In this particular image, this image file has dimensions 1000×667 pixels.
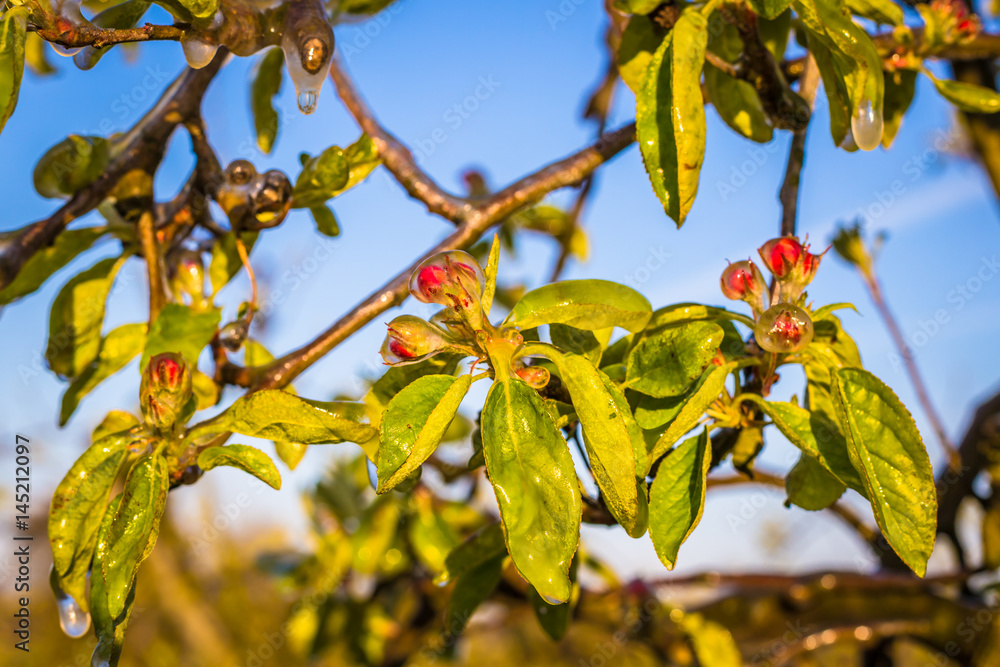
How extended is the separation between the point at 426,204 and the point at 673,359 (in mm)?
411

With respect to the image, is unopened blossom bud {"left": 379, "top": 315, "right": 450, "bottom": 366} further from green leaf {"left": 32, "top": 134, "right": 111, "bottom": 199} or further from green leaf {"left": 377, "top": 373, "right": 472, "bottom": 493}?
green leaf {"left": 32, "top": 134, "right": 111, "bottom": 199}

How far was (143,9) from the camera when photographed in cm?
61

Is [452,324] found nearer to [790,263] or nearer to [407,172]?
[790,263]

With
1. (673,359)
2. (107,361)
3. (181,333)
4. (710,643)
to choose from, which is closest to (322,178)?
(181,333)

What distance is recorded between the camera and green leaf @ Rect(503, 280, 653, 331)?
493mm

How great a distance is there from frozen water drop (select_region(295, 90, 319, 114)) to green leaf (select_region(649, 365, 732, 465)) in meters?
0.40

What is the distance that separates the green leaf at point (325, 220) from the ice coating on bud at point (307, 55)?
174mm

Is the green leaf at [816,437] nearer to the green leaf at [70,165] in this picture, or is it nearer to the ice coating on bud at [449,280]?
the ice coating on bud at [449,280]

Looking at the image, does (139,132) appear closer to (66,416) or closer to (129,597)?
(66,416)

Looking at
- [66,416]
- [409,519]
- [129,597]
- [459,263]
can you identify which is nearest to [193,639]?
[409,519]

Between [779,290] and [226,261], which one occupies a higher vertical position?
[226,261]

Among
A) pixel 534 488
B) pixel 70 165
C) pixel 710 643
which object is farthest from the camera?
pixel 710 643

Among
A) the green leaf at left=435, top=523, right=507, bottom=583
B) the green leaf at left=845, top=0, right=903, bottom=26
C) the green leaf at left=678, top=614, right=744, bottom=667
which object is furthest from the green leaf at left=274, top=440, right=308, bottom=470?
the green leaf at left=678, top=614, right=744, bottom=667

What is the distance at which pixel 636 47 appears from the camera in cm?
70
